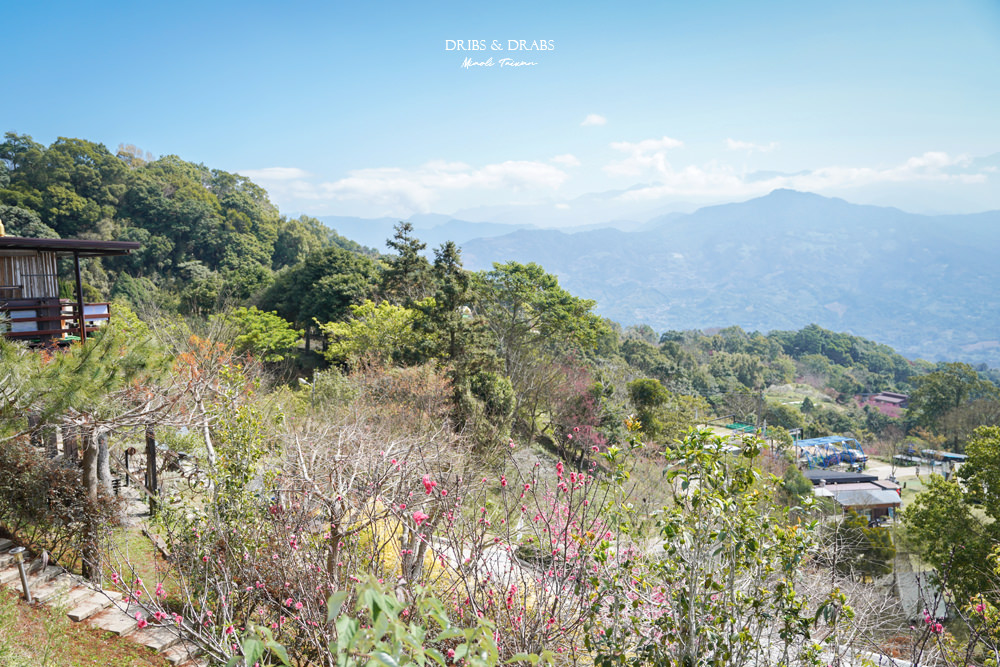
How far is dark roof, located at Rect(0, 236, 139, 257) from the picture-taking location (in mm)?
7414

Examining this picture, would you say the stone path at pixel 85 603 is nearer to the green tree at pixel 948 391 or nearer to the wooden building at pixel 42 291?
the wooden building at pixel 42 291

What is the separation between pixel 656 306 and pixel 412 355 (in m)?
183

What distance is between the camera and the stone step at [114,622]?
203 inches

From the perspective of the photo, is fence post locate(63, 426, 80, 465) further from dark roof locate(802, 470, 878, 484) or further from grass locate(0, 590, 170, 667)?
dark roof locate(802, 470, 878, 484)

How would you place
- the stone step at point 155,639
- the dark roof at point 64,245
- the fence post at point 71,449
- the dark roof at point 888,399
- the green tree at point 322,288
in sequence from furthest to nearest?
the dark roof at point 888,399 → the green tree at point 322,288 → the dark roof at point 64,245 → the fence post at point 71,449 → the stone step at point 155,639

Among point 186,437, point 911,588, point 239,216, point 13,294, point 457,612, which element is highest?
point 239,216

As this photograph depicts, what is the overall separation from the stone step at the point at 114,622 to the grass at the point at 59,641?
2.1 inches

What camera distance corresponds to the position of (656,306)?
18838cm

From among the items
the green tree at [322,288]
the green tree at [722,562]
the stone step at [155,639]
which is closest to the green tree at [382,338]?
the green tree at [322,288]

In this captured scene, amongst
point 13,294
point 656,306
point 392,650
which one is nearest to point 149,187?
point 13,294

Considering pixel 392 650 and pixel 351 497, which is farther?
pixel 351 497

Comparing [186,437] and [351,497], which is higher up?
[351,497]

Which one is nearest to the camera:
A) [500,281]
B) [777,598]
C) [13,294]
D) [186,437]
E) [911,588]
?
[777,598]

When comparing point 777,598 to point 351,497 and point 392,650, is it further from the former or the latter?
point 351,497
